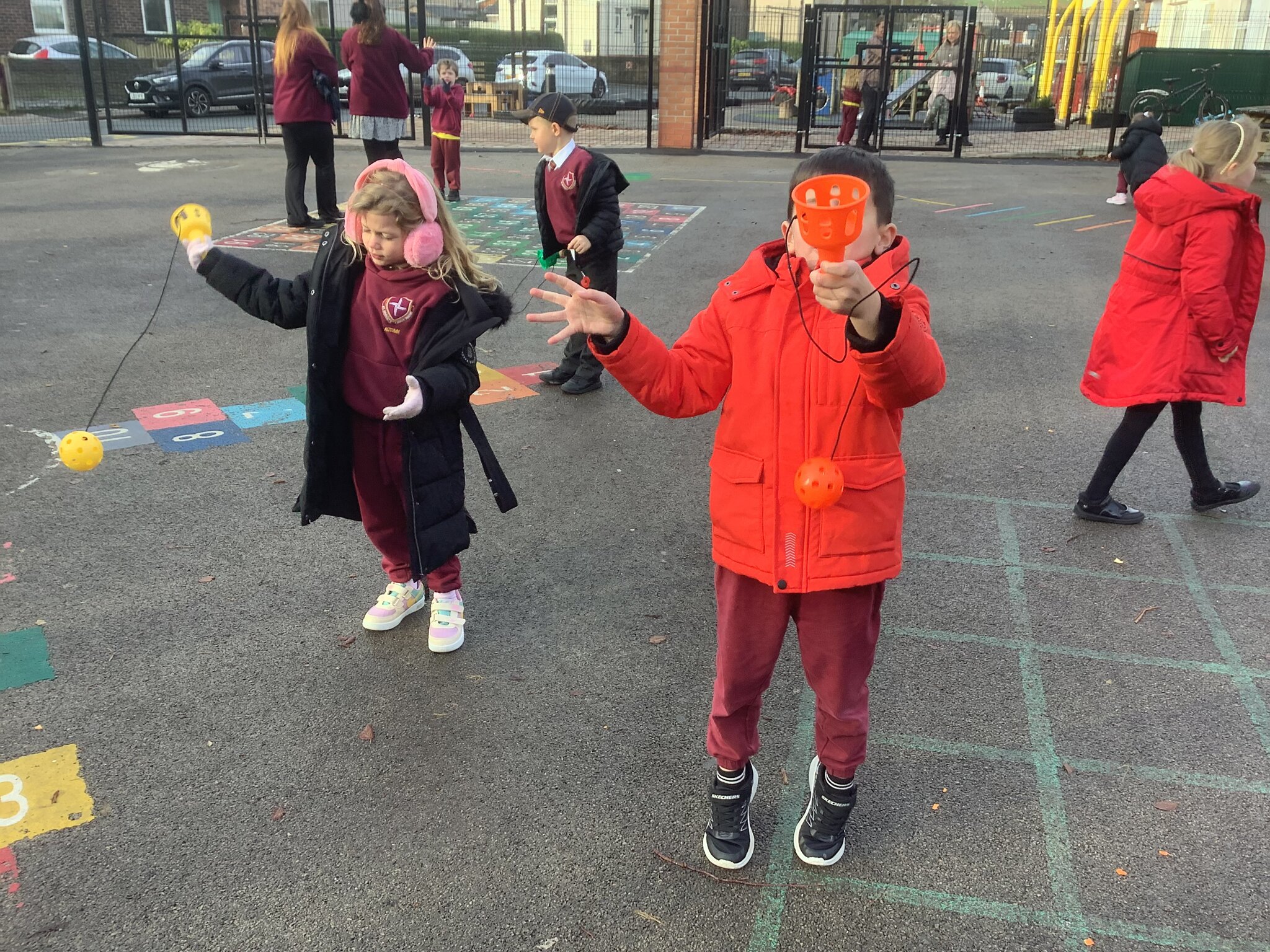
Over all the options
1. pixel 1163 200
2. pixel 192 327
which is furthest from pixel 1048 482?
pixel 192 327

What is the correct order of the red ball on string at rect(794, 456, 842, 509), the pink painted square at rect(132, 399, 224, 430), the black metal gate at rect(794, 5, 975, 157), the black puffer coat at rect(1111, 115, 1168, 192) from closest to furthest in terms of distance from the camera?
the red ball on string at rect(794, 456, 842, 509) → the pink painted square at rect(132, 399, 224, 430) → the black puffer coat at rect(1111, 115, 1168, 192) → the black metal gate at rect(794, 5, 975, 157)

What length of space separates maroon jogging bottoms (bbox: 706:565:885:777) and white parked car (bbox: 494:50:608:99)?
2237 centimetres

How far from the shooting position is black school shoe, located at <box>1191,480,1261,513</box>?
474 cm

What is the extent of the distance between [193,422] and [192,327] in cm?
209

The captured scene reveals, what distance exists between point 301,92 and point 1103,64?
21585 mm

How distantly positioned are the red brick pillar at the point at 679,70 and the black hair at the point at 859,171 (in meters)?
16.4

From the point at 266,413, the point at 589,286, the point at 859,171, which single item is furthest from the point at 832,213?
the point at 266,413

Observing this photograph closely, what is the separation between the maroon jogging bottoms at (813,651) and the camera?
7.97ft

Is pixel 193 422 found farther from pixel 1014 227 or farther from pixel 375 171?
pixel 1014 227

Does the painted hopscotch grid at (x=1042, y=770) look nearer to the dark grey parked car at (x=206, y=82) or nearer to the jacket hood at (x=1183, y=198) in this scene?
the jacket hood at (x=1183, y=198)

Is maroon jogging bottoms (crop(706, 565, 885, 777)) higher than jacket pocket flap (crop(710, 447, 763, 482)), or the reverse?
jacket pocket flap (crop(710, 447, 763, 482))

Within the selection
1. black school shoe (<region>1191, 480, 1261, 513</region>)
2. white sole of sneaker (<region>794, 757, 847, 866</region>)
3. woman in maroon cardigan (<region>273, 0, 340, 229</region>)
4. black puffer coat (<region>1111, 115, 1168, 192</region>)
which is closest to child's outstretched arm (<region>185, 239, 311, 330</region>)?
white sole of sneaker (<region>794, 757, 847, 866</region>)

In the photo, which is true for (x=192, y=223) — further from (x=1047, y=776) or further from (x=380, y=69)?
(x=380, y=69)

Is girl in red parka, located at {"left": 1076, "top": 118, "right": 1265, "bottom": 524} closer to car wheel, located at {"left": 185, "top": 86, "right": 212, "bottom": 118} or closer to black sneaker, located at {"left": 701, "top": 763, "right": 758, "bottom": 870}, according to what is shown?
black sneaker, located at {"left": 701, "top": 763, "right": 758, "bottom": 870}
